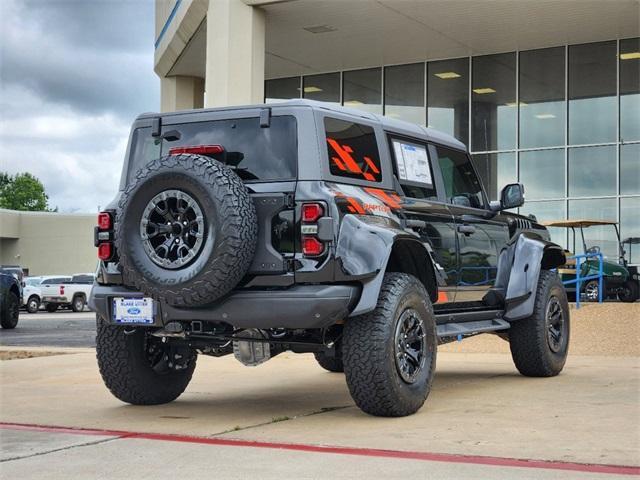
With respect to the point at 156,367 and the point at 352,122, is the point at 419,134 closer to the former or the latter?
the point at 352,122

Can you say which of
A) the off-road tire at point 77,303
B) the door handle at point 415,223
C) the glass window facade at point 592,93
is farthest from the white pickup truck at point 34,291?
the door handle at point 415,223

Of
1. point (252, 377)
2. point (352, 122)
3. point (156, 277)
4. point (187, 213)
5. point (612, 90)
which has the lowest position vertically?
point (252, 377)

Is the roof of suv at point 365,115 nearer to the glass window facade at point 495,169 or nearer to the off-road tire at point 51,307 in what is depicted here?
the glass window facade at point 495,169

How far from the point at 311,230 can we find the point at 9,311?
16203 mm

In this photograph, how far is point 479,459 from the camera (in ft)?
16.1

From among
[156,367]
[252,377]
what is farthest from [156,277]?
[252,377]

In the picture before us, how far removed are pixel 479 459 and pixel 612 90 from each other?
21678 mm

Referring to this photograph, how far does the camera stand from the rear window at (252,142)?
6.46 meters

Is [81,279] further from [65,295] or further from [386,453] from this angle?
[386,453]

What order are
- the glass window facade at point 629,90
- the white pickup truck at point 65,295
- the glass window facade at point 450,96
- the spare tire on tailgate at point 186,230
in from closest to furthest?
1. the spare tire on tailgate at point 186,230
2. the glass window facade at point 629,90
3. the glass window facade at point 450,96
4. the white pickup truck at point 65,295

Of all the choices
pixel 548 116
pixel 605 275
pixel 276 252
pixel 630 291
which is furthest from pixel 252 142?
pixel 548 116

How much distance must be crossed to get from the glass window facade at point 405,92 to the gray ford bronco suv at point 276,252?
782 inches

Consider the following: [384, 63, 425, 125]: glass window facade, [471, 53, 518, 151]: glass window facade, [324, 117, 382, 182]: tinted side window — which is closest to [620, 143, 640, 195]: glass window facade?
[471, 53, 518, 151]: glass window facade

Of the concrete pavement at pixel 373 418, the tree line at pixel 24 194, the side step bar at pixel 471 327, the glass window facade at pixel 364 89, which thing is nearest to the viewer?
the concrete pavement at pixel 373 418
